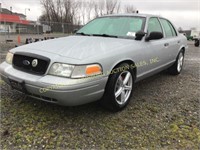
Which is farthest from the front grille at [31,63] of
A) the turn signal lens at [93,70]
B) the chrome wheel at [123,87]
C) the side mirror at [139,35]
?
the side mirror at [139,35]

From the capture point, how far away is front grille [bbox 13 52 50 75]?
279 centimetres

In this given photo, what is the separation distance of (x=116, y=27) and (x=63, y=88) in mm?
2024

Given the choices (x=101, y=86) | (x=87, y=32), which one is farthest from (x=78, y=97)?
(x=87, y=32)

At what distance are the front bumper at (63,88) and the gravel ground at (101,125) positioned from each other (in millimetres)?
370

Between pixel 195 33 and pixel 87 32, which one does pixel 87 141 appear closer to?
pixel 87 32

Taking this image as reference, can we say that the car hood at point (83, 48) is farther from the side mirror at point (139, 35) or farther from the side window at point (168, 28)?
the side window at point (168, 28)

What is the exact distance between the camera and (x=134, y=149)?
7.91 feet

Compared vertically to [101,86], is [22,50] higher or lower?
higher

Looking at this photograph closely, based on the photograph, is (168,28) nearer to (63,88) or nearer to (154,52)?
(154,52)

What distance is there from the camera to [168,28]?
204 inches

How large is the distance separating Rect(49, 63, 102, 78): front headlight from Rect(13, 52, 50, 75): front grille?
0.13m

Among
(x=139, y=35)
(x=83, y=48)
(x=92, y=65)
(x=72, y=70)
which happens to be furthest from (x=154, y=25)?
(x=72, y=70)

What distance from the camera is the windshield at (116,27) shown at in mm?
3928

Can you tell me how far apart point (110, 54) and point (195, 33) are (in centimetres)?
4542
